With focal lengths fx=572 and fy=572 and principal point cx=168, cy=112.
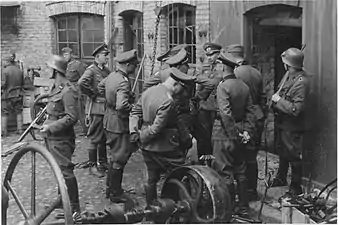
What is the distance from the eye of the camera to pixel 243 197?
613 cm

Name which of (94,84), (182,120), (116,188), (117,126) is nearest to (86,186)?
(116,188)

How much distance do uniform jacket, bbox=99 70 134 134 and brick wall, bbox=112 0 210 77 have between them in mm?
2496

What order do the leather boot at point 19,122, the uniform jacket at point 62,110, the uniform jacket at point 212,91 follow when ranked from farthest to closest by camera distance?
the leather boot at point 19,122 < the uniform jacket at point 212,91 < the uniform jacket at point 62,110

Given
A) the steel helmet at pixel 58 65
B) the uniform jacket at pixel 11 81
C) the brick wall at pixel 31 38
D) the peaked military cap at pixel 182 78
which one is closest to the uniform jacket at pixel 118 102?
the steel helmet at pixel 58 65

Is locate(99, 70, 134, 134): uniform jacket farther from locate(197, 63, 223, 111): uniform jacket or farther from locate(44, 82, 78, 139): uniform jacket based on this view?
locate(197, 63, 223, 111): uniform jacket

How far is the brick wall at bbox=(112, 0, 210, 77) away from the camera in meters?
8.79

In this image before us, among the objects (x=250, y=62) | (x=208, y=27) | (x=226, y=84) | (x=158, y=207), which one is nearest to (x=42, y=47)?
(x=208, y=27)

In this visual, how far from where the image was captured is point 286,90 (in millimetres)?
6262

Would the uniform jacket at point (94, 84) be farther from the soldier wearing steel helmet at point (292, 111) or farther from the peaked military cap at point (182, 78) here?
the soldier wearing steel helmet at point (292, 111)

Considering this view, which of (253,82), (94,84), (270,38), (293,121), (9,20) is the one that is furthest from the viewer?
(9,20)

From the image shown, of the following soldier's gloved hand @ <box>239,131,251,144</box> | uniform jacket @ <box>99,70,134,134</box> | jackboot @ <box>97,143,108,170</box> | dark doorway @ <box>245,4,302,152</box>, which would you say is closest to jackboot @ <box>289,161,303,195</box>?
soldier's gloved hand @ <box>239,131,251,144</box>

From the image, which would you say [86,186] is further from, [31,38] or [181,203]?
[31,38]

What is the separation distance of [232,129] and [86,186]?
2.37 metres

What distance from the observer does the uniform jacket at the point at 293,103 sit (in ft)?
20.0
